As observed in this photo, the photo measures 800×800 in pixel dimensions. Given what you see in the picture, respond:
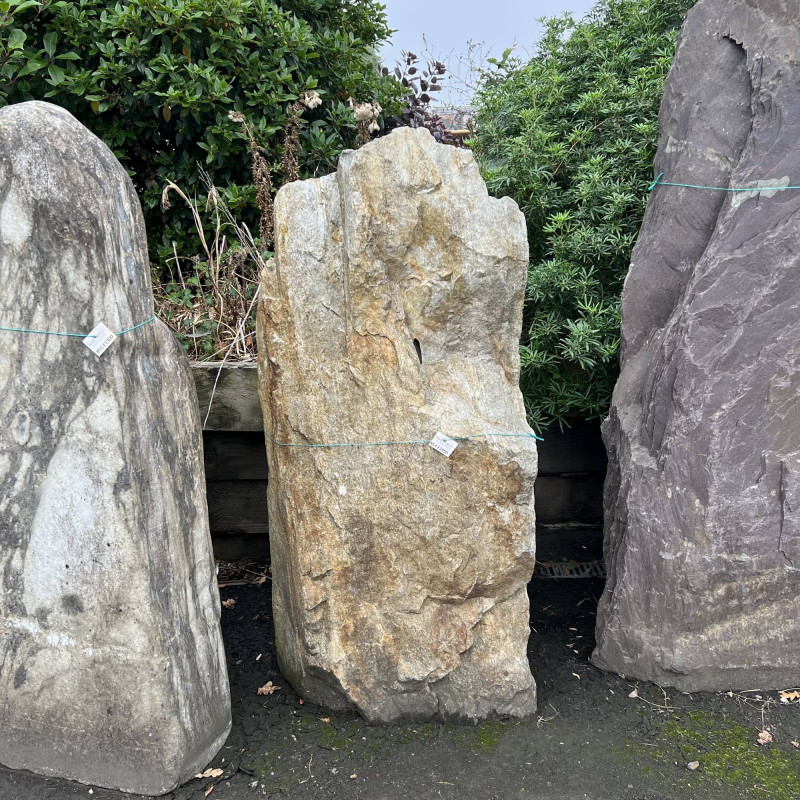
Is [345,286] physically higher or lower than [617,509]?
higher

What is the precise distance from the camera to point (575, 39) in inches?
127

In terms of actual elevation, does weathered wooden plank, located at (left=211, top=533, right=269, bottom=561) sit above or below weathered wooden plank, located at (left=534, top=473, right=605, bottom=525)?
below

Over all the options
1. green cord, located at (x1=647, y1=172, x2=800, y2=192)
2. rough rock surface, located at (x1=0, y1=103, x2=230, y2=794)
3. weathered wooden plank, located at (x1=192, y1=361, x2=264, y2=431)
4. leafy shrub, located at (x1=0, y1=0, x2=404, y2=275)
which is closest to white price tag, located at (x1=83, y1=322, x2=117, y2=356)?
rough rock surface, located at (x1=0, y1=103, x2=230, y2=794)

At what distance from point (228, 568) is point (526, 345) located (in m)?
1.59

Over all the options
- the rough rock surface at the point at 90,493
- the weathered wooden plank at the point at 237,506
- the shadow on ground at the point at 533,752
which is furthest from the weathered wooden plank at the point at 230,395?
the shadow on ground at the point at 533,752

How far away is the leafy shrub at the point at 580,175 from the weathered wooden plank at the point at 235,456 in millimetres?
1104

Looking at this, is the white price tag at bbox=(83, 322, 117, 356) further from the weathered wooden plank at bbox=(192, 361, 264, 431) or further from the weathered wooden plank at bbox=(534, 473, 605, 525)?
the weathered wooden plank at bbox=(534, 473, 605, 525)

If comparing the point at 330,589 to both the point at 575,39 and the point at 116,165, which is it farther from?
the point at 575,39

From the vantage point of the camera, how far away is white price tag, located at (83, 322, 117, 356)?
5.77 feet

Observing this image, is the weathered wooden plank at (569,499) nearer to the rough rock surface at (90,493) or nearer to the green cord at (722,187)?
the green cord at (722,187)

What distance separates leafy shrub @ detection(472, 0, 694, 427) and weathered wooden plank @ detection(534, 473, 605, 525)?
349mm

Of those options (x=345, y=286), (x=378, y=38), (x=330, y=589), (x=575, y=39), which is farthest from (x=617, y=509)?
(x=378, y=38)

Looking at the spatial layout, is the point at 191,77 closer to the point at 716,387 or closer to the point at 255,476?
the point at 255,476

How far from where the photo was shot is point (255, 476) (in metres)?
3.00
